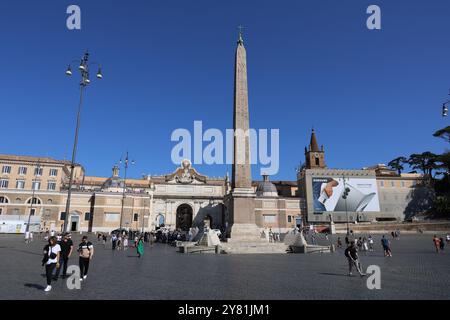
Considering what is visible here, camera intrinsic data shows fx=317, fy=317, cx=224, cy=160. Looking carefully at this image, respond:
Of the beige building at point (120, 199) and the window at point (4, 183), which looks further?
the beige building at point (120, 199)

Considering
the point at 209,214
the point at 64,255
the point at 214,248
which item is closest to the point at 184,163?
the point at 209,214

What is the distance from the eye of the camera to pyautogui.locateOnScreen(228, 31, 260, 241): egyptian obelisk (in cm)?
1750

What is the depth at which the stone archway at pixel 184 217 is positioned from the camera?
185 ft

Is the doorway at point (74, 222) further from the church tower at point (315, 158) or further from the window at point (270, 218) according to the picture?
the church tower at point (315, 158)

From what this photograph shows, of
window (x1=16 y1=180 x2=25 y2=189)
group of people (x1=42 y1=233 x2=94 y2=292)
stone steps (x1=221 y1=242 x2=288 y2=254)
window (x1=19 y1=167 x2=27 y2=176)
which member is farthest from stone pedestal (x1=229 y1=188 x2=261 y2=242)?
window (x1=19 y1=167 x2=27 y2=176)

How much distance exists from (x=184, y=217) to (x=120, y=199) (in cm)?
1505

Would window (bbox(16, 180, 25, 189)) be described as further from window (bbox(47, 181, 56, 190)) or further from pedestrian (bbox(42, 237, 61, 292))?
pedestrian (bbox(42, 237, 61, 292))

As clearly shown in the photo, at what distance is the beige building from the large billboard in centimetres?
406

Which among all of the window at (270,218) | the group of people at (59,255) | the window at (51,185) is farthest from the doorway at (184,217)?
the group of people at (59,255)

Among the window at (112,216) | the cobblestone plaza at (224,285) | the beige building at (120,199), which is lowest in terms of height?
the cobblestone plaza at (224,285)

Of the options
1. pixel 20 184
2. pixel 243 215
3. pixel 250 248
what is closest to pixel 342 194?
pixel 243 215

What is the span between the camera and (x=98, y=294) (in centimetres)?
603

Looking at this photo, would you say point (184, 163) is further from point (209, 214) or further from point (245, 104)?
point (245, 104)
